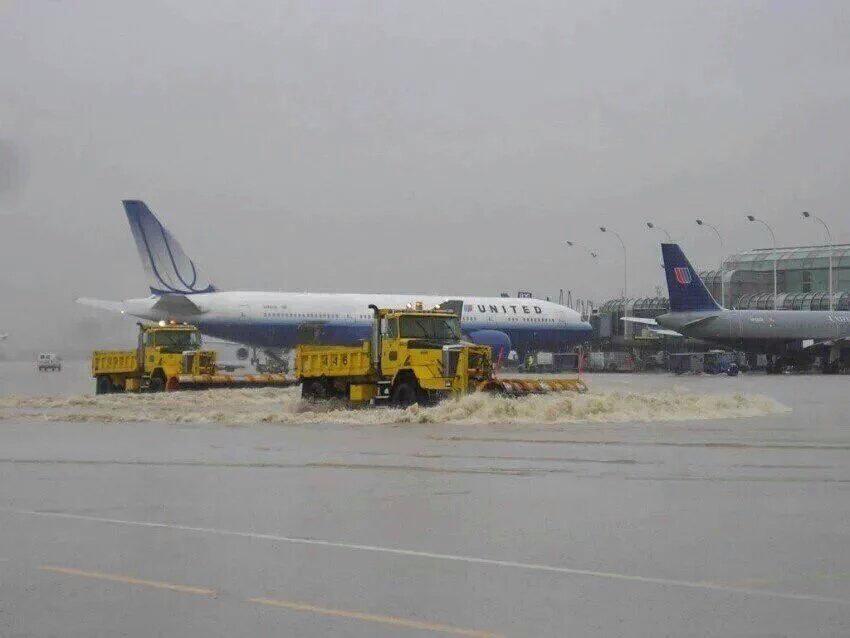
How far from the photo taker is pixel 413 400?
3138 centimetres

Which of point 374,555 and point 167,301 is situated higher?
point 167,301

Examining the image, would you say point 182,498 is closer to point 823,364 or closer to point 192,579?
point 192,579

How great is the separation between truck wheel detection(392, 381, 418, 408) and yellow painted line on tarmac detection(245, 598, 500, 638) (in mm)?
23150

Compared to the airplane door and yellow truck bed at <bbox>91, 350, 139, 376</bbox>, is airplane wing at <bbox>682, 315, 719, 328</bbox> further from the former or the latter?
yellow truck bed at <bbox>91, 350, 139, 376</bbox>

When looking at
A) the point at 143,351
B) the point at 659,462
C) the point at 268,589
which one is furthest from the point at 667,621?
the point at 143,351

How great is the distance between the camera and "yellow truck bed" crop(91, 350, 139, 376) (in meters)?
46.3

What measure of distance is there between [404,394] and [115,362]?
19.4m

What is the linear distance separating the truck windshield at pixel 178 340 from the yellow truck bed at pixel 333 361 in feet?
34.0

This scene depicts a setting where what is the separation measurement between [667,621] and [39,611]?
3.97m

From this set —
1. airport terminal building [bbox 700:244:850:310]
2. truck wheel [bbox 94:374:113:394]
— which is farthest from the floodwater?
airport terminal building [bbox 700:244:850:310]

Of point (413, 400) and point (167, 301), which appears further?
point (167, 301)

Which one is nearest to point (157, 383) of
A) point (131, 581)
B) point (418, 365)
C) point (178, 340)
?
point (178, 340)

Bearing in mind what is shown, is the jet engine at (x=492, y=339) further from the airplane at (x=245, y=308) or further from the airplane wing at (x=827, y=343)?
the airplane wing at (x=827, y=343)

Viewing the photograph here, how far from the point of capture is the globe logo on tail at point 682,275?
84375 mm
